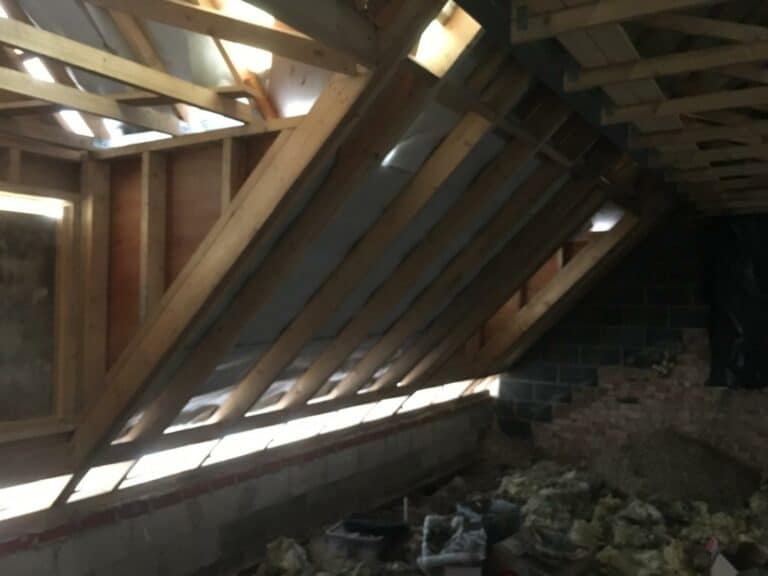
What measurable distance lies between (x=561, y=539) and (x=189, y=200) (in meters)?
3.14

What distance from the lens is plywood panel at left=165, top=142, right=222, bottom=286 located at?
8.55 ft

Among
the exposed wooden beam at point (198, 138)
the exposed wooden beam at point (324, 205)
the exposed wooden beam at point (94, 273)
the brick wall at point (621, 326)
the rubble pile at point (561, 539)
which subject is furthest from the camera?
the brick wall at point (621, 326)

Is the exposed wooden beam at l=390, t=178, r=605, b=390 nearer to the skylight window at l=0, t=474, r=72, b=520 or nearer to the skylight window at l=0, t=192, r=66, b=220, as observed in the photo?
the skylight window at l=0, t=474, r=72, b=520

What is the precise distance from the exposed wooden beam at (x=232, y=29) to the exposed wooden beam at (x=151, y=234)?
0.89 m

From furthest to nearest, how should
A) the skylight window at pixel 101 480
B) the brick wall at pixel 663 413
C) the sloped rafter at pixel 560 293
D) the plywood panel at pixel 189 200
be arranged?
1. the brick wall at pixel 663 413
2. the sloped rafter at pixel 560 293
3. the skylight window at pixel 101 480
4. the plywood panel at pixel 189 200

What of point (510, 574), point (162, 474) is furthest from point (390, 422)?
point (162, 474)

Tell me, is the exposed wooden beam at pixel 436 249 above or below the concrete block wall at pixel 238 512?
above

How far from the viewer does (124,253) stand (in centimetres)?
280

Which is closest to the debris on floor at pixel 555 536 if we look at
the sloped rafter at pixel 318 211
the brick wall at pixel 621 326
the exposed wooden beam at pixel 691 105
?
the brick wall at pixel 621 326

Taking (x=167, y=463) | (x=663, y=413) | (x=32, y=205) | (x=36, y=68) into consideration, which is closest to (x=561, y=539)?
(x=663, y=413)

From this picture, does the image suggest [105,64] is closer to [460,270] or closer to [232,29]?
[232,29]

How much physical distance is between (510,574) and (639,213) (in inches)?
98.5

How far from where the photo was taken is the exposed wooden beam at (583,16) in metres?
2.00

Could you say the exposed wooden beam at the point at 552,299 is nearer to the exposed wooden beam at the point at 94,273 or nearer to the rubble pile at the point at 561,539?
the rubble pile at the point at 561,539
